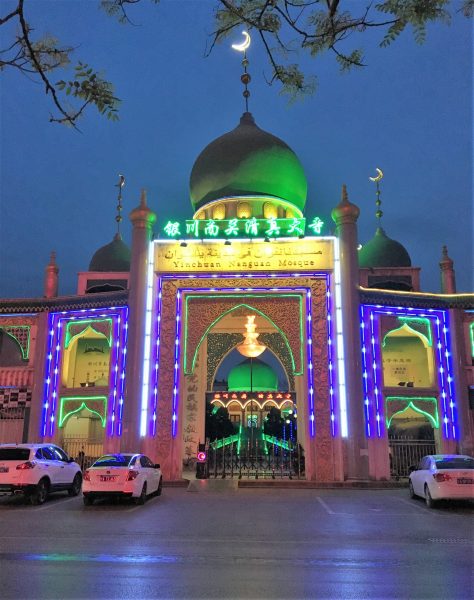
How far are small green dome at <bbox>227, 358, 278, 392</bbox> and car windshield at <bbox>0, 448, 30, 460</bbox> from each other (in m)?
23.9

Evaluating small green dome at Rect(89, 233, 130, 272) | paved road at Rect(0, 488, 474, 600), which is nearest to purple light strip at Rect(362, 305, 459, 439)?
paved road at Rect(0, 488, 474, 600)

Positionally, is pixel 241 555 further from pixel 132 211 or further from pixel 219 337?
pixel 219 337

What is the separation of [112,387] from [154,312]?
295cm

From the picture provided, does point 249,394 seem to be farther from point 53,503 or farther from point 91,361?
point 53,503

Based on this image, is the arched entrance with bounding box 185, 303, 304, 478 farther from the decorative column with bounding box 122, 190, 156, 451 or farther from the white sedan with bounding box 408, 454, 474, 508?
the white sedan with bounding box 408, 454, 474, 508

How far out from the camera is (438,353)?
20375 mm

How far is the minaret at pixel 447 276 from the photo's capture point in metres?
23.6

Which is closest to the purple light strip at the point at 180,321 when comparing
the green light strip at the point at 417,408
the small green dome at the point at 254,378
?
the green light strip at the point at 417,408

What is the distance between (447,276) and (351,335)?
6995mm

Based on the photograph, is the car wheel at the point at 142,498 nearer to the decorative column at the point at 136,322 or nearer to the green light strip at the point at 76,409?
the decorative column at the point at 136,322

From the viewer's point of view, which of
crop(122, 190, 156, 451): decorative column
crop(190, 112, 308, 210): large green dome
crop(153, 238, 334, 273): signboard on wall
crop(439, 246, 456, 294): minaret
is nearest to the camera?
crop(122, 190, 156, 451): decorative column

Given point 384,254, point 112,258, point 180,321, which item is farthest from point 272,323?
point 112,258

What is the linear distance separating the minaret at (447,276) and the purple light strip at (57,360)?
12.9 m

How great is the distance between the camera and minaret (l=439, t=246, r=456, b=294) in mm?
23578
